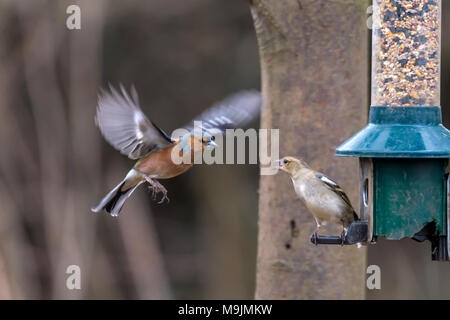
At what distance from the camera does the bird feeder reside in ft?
12.3

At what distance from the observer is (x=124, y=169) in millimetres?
11180

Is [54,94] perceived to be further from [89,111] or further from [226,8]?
[226,8]

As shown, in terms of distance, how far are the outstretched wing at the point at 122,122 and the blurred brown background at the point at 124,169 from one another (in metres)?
4.59

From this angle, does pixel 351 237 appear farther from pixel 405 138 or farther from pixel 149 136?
pixel 149 136

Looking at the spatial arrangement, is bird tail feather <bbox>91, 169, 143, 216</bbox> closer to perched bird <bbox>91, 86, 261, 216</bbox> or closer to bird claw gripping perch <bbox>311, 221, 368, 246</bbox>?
perched bird <bbox>91, 86, 261, 216</bbox>

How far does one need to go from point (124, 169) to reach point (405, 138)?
7894 millimetres

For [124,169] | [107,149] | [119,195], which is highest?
[107,149]

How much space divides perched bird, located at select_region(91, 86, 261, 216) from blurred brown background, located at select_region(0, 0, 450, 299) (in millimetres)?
4392

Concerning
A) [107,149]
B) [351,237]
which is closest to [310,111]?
[351,237]

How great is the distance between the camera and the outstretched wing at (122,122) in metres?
4.04

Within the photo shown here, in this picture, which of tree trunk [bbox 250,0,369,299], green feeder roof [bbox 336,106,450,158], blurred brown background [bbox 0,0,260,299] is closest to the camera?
green feeder roof [bbox 336,106,450,158]

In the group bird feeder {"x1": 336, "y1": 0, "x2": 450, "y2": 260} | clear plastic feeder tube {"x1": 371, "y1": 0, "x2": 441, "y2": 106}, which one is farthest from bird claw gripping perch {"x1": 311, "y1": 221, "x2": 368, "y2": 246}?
clear plastic feeder tube {"x1": 371, "y1": 0, "x2": 441, "y2": 106}

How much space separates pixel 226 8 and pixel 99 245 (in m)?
4.35

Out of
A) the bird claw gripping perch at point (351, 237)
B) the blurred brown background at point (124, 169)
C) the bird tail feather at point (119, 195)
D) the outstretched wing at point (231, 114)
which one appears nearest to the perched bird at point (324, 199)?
the bird claw gripping perch at point (351, 237)
